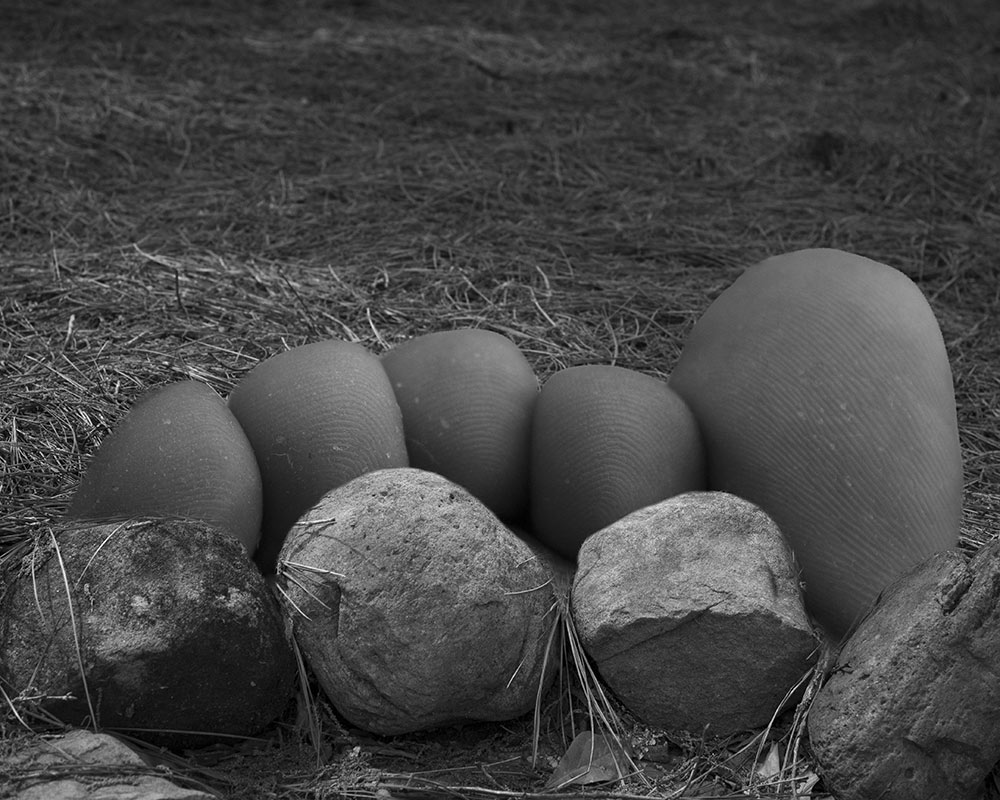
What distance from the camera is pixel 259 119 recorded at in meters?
5.71

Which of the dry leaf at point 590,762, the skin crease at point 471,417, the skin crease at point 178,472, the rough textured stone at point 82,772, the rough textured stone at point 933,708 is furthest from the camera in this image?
the skin crease at point 471,417

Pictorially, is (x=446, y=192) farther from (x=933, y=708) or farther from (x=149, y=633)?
(x=933, y=708)

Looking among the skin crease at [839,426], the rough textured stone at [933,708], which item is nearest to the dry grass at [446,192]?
the rough textured stone at [933,708]

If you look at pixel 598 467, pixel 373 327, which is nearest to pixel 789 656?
pixel 598 467

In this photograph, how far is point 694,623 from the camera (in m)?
2.43

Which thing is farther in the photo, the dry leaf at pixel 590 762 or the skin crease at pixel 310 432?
the skin crease at pixel 310 432

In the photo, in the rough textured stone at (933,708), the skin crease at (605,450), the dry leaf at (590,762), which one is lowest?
the dry leaf at (590,762)

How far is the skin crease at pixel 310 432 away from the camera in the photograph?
106 inches

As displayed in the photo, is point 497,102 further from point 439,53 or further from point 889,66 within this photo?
point 889,66

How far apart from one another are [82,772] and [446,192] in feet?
10.8

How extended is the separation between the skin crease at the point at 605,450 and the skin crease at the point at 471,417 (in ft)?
0.15

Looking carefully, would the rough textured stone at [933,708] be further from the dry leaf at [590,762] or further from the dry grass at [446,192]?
the dry leaf at [590,762]

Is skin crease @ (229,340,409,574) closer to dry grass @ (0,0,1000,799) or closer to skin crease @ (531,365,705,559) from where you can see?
skin crease @ (531,365,705,559)

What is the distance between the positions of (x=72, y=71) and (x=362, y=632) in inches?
171
